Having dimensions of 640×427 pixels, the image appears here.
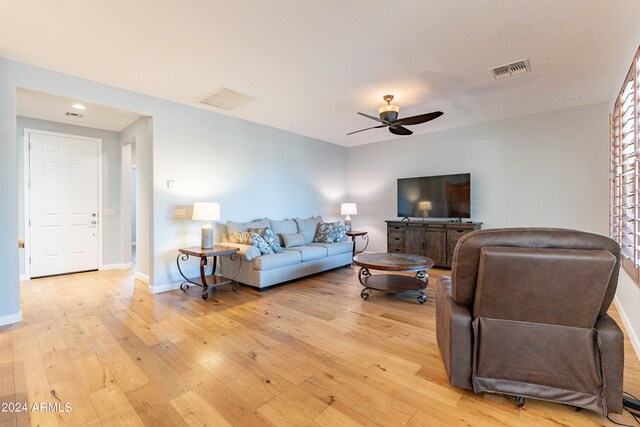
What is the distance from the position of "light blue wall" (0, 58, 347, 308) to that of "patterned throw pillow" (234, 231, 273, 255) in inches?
25.8

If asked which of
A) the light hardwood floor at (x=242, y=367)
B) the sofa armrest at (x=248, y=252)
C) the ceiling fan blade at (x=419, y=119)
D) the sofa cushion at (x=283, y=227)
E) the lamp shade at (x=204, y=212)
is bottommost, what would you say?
the light hardwood floor at (x=242, y=367)

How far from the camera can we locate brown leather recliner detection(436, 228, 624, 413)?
151cm

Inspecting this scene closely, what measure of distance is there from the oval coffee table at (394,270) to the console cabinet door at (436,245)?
1472 millimetres

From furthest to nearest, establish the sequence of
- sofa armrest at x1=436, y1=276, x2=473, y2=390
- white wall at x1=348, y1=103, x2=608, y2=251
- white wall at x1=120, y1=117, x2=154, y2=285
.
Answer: white wall at x1=348, y1=103, x2=608, y2=251
white wall at x1=120, y1=117, x2=154, y2=285
sofa armrest at x1=436, y1=276, x2=473, y2=390

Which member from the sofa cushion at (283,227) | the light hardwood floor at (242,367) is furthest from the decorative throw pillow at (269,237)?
the light hardwood floor at (242,367)

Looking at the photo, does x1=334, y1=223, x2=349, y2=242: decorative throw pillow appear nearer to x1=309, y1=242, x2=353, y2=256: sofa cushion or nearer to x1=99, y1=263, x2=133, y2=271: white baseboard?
x1=309, y1=242, x2=353, y2=256: sofa cushion

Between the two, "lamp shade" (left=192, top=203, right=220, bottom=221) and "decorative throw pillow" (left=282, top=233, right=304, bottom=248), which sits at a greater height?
"lamp shade" (left=192, top=203, right=220, bottom=221)

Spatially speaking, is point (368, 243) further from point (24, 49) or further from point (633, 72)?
point (24, 49)

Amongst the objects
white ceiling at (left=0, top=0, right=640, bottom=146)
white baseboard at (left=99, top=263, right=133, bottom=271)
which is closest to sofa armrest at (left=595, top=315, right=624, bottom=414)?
white ceiling at (left=0, top=0, right=640, bottom=146)

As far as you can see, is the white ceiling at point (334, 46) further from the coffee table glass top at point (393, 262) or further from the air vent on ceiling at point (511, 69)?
the coffee table glass top at point (393, 262)

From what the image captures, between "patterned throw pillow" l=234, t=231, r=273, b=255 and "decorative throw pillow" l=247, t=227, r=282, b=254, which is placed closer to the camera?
"patterned throw pillow" l=234, t=231, r=273, b=255

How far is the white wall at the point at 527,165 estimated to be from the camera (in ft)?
14.3

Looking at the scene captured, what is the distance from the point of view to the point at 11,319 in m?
2.94

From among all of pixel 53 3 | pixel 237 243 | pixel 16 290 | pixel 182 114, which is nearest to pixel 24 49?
pixel 53 3
